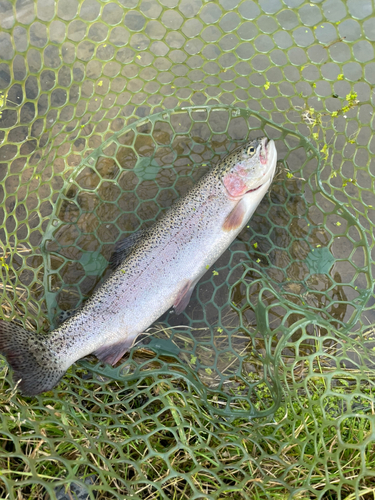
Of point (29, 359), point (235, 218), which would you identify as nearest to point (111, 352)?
point (29, 359)

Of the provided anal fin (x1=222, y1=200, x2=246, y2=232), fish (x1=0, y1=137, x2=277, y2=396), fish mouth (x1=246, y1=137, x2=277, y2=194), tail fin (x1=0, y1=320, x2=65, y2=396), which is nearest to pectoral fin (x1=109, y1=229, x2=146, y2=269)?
fish (x1=0, y1=137, x2=277, y2=396)

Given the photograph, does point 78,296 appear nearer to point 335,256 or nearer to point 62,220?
point 62,220

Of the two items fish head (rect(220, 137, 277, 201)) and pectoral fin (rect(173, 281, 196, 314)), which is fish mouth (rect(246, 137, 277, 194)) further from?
pectoral fin (rect(173, 281, 196, 314))

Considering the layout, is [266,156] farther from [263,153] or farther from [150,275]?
[150,275]

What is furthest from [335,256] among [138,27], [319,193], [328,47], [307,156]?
[138,27]

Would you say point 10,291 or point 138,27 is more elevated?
point 138,27

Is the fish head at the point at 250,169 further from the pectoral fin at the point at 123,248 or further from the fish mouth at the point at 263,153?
the pectoral fin at the point at 123,248
